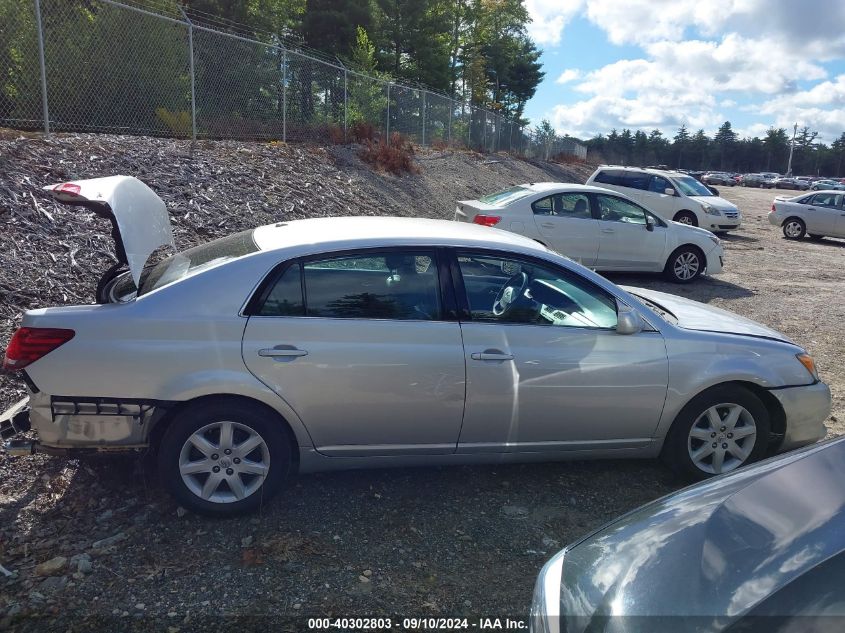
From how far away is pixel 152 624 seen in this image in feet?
9.31

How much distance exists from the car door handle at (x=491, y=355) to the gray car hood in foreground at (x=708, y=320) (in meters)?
A: 1.26

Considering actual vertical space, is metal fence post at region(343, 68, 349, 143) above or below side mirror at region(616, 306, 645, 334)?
above

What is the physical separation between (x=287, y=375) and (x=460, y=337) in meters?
0.98

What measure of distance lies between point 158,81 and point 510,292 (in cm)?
969

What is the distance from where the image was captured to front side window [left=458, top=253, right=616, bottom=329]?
3949 mm

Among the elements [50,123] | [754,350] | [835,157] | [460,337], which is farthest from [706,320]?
[835,157]

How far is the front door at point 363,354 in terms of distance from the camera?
140 inches

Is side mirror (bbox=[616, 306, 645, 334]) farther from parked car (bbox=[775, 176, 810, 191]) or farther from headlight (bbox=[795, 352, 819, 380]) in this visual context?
parked car (bbox=[775, 176, 810, 191])

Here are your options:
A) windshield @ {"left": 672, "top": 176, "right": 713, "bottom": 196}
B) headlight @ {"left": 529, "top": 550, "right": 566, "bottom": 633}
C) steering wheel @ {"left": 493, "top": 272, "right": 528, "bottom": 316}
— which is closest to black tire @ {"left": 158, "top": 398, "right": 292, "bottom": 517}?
steering wheel @ {"left": 493, "top": 272, "right": 528, "bottom": 316}

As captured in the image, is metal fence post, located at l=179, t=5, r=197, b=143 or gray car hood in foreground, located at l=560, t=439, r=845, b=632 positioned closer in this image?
gray car hood in foreground, located at l=560, t=439, r=845, b=632

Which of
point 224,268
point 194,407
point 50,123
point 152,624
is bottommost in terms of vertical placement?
point 152,624

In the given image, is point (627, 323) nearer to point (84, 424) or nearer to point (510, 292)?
point (510, 292)

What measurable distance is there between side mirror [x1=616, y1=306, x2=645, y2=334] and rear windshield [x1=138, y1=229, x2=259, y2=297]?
85.0 inches

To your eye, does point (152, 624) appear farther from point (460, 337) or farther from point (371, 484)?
point (460, 337)
